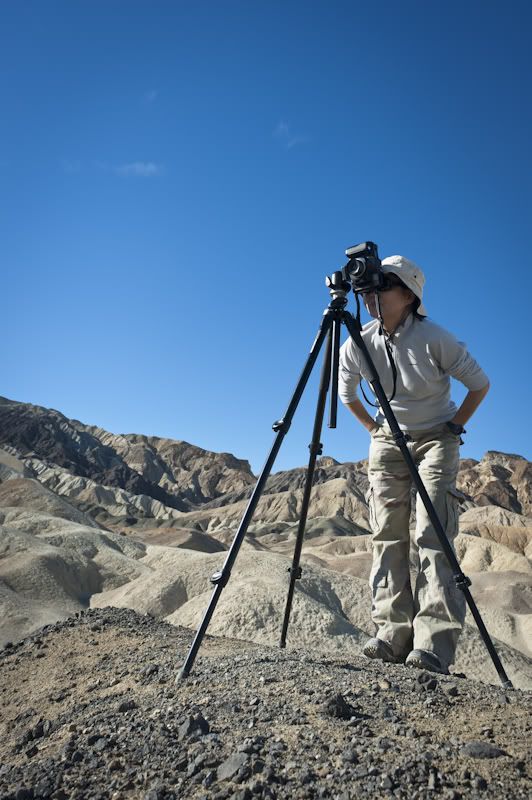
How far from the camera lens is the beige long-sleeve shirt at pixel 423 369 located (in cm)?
348

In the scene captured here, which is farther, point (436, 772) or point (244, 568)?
point (244, 568)

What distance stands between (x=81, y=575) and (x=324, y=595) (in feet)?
17.4

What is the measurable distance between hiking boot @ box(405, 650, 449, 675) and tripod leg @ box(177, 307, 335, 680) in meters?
1.02

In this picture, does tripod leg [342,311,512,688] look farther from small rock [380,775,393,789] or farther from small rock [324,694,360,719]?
small rock [380,775,393,789]

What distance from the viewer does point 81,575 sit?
479 inches

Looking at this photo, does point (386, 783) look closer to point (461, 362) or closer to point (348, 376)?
point (461, 362)

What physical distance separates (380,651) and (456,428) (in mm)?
1305

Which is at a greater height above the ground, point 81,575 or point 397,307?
point 397,307

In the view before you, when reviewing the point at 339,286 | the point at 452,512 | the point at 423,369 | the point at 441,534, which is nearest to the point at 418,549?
the point at 452,512

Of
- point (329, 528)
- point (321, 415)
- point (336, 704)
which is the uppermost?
point (329, 528)

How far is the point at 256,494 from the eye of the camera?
10.0 feet

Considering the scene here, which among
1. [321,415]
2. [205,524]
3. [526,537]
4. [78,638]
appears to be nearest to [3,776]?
[321,415]

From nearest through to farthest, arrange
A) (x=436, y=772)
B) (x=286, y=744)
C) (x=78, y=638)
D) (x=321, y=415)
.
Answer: (x=436, y=772), (x=286, y=744), (x=321, y=415), (x=78, y=638)

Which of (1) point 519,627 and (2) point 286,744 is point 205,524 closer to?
(1) point 519,627
